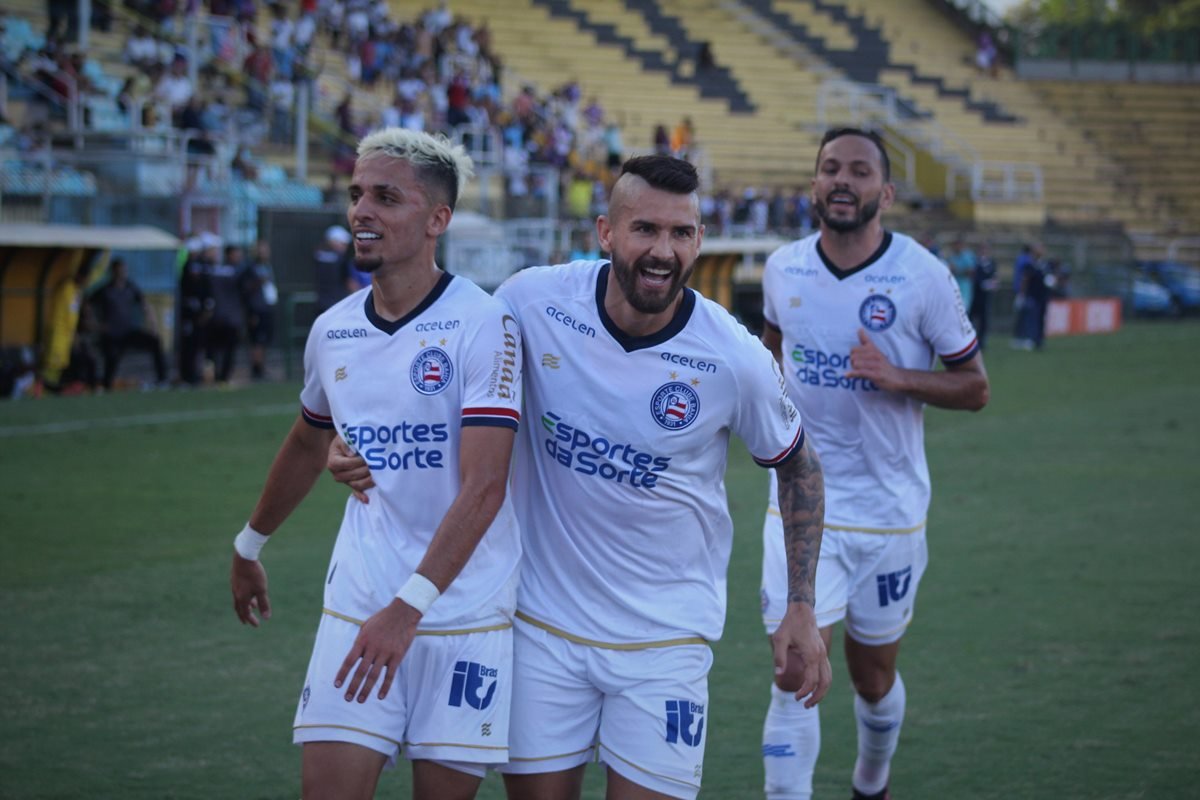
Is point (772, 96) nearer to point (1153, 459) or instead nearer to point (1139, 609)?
point (1153, 459)

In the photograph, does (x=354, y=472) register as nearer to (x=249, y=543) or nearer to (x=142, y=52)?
(x=249, y=543)

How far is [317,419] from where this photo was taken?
4773 mm

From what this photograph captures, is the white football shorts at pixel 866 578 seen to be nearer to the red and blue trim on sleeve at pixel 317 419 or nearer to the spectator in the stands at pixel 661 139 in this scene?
the red and blue trim on sleeve at pixel 317 419

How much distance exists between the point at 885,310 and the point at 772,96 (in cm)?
4069

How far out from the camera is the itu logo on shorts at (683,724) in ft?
A: 14.2

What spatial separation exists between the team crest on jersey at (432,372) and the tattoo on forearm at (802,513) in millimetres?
1001

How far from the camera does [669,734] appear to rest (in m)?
4.31

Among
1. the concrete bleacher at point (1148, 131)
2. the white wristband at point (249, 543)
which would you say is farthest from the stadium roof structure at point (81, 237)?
the concrete bleacher at point (1148, 131)

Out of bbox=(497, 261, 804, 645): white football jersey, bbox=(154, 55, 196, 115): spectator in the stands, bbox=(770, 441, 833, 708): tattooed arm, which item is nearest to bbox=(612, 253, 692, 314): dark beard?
bbox=(497, 261, 804, 645): white football jersey

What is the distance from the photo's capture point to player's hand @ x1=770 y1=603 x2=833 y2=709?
432 cm

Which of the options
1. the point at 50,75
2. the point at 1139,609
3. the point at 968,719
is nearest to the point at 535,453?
the point at 968,719

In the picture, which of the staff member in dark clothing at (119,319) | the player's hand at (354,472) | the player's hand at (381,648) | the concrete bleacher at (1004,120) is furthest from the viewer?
the concrete bleacher at (1004,120)

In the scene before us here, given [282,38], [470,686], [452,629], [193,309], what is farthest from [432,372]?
[282,38]

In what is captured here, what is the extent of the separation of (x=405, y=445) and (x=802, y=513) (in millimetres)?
1144
